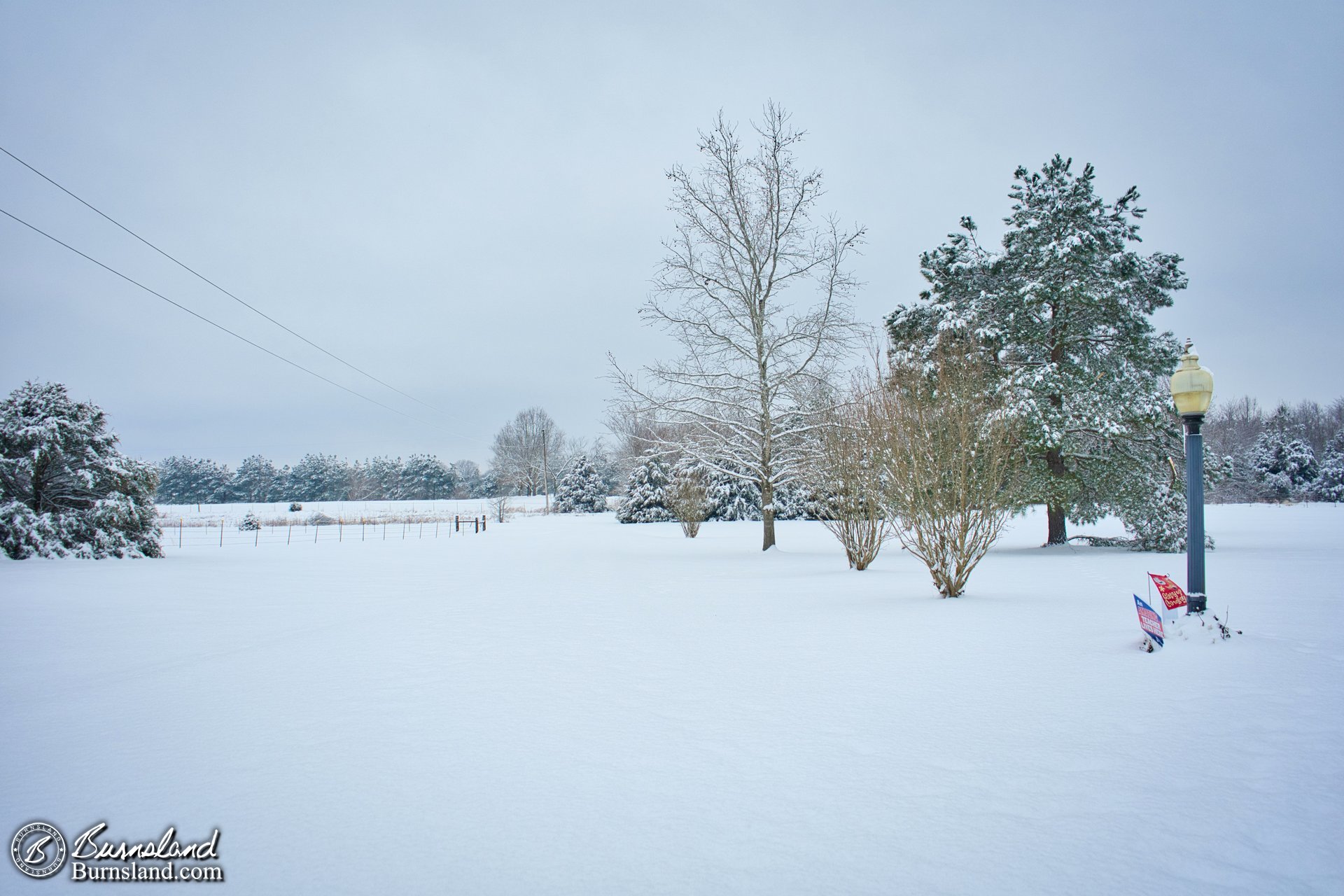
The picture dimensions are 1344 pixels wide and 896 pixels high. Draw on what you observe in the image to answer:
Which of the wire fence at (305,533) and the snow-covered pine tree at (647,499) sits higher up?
the snow-covered pine tree at (647,499)

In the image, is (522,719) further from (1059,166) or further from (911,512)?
(1059,166)

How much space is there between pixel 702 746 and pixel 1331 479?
64.3m

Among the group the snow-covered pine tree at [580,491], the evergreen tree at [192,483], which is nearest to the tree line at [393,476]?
the evergreen tree at [192,483]

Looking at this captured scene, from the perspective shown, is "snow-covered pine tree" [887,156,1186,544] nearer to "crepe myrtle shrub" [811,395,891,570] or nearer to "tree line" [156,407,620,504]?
"crepe myrtle shrub" [811,395,891,570]

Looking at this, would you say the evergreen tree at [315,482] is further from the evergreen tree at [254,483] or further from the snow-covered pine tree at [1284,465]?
the snow-covered pine tree at [1284,465]

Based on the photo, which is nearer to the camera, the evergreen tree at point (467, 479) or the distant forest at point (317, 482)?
the distant forest at point (317, 482)

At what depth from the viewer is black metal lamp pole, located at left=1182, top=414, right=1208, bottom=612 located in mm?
6234

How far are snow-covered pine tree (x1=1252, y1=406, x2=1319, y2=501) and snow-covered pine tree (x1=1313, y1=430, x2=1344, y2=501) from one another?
0.80 metres

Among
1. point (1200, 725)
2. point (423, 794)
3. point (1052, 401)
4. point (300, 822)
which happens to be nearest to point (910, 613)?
point (1200, 725)

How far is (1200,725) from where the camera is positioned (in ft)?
12.8

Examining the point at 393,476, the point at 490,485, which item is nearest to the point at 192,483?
the point at 393,476

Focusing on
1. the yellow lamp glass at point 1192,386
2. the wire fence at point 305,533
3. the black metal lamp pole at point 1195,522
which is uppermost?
the yellow lamp glass at point 1192,386

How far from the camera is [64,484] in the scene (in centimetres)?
1532

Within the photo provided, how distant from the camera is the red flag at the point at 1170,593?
609 centimetres
